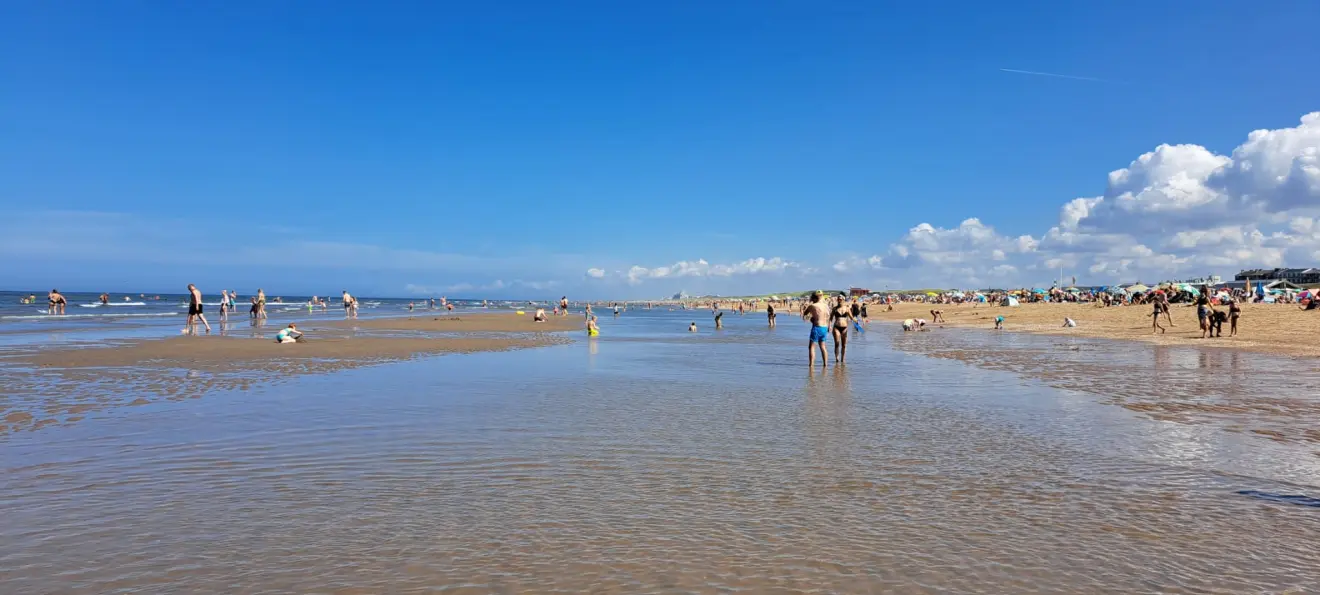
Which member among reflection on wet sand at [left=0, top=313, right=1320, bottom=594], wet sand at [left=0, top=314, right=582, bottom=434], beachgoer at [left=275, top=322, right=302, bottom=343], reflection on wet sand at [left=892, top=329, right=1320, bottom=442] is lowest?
reflection on wet sand at [left=892, top=329, right=1320, bottom=442]

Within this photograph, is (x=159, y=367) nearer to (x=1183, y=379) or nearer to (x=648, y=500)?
(x=648, y=500)

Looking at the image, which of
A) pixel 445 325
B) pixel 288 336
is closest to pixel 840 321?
pixel 288 336

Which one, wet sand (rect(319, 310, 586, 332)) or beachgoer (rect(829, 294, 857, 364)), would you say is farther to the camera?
wet sand (rect(319, 310, 586, 332))

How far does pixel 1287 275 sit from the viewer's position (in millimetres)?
105188

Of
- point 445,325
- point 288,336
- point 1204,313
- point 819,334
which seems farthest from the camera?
point 445,325

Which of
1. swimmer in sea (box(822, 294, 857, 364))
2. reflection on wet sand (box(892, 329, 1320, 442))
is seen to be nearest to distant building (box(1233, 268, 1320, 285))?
reflection on wet sand (box(892, 329, 1320, 442))

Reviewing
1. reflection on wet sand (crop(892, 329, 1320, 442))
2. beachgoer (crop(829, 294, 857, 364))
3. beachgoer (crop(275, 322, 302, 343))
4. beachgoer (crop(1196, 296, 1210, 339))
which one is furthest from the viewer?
beachgoer (crop(1196, 296, 1210, 339))

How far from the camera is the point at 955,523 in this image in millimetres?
5488

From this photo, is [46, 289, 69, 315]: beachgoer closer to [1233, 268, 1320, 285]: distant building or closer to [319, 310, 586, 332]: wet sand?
[319, 310, 586, 332]: wet sand

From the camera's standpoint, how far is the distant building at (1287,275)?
9644cm

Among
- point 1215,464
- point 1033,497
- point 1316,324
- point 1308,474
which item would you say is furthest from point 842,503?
point 1316,324

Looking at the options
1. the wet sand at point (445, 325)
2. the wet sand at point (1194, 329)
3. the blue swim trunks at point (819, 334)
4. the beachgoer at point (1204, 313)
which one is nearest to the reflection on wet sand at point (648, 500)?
the blue swim trunks at point (819, 334)

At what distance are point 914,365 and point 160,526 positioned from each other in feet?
60.2

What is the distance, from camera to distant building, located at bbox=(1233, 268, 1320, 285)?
96.4m
